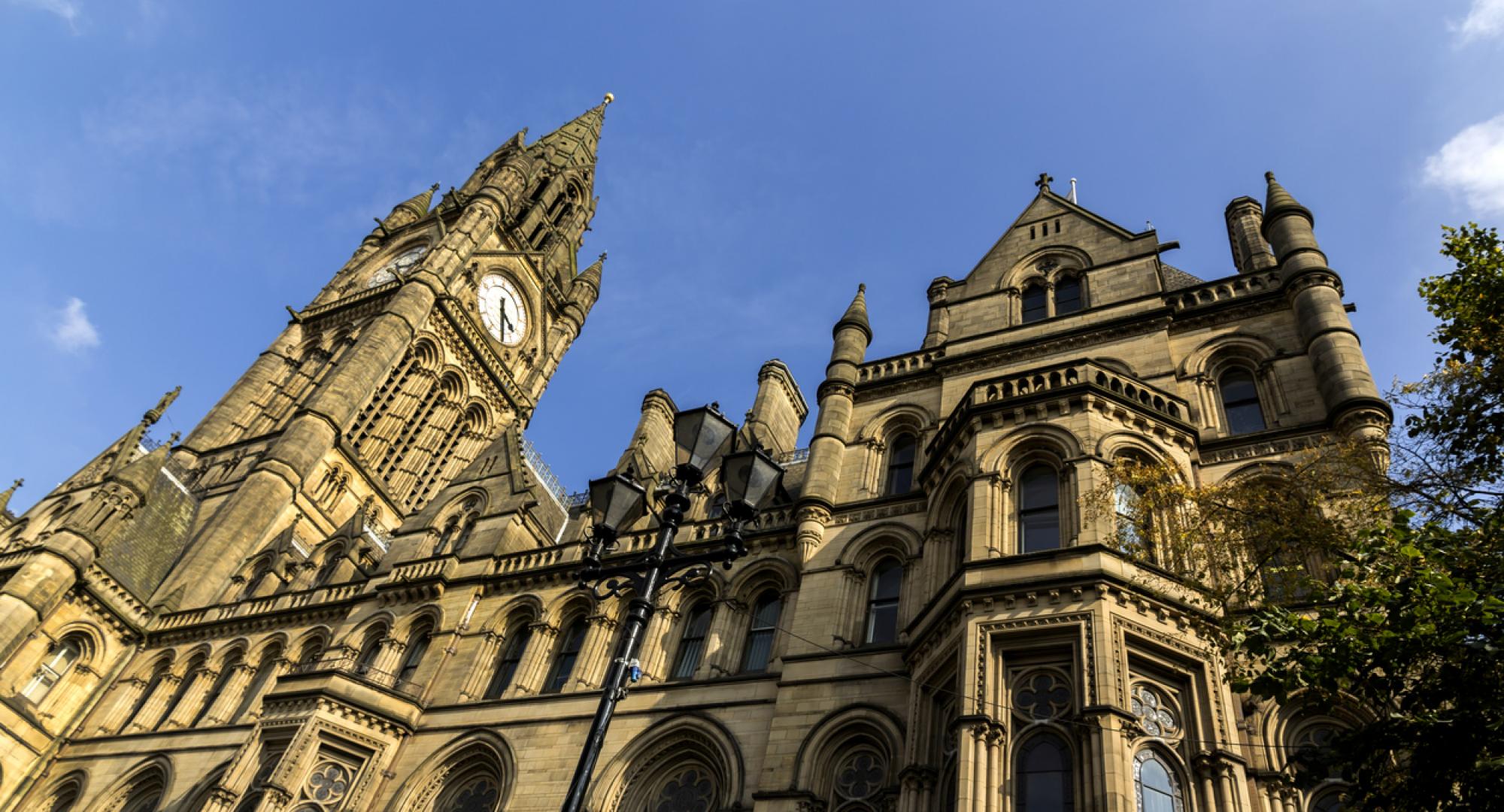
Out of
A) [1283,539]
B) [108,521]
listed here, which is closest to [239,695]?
[108,521]

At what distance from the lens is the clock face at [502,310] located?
54031 millimetres

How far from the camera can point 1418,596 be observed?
1003cm

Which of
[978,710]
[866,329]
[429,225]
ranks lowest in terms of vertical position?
[978,710]

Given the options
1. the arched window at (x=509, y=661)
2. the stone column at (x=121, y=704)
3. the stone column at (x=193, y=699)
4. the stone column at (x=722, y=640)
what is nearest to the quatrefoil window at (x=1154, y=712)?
the stone column at (x=722, y=640)

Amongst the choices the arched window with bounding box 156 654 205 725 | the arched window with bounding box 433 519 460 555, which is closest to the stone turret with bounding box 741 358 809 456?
the arched window with bounding box 433 519 460 555

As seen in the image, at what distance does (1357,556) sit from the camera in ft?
36.8

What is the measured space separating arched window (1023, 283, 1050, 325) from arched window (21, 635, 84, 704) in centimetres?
2854

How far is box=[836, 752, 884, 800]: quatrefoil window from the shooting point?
16578 millimetres

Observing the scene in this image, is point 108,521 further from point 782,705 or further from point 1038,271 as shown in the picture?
point 1038,271

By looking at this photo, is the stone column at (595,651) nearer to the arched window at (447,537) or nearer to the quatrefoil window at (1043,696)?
the arched window at (447,537)

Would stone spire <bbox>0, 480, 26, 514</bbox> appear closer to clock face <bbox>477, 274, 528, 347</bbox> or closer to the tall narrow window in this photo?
clock face <bbox>477, 274, 528, 347</bbox>

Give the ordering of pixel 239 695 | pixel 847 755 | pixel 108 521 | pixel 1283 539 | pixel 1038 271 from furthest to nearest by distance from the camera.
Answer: pixel 108 521 → pixel 239 695 → pixel 1038 271 → pixel 847 755 → pixel 1283 539

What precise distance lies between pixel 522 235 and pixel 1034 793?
51.0 meters

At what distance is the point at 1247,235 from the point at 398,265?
43564 mm
